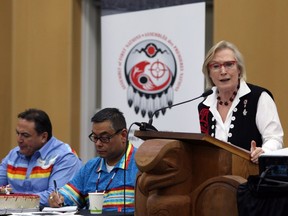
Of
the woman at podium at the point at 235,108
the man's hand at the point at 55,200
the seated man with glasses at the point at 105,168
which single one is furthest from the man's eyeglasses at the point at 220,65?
the man's hand at the point at 55,200

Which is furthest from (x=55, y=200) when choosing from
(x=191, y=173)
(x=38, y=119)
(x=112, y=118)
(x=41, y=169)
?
(x=191, y=173)

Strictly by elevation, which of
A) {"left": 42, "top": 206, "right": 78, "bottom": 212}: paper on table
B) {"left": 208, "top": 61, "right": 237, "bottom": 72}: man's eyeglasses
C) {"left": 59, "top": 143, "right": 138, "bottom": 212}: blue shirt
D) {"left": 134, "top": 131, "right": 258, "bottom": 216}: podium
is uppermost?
{"left": 208, "top": 61, "right": 237, "bottom": 72}: man's eyeglasses

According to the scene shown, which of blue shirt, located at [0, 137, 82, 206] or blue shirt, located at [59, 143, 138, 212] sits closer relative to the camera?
blue shirt, located at [59, 143, 138, 212]

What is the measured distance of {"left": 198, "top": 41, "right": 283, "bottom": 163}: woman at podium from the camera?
4.45 m

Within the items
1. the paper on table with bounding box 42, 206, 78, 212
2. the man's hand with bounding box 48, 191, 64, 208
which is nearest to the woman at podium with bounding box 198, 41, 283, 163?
the paper on table with bounding box 42, 206, 78, 212

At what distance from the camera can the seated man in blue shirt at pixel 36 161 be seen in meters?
5.92

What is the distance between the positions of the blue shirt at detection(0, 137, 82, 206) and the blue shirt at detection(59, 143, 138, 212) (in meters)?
0.53

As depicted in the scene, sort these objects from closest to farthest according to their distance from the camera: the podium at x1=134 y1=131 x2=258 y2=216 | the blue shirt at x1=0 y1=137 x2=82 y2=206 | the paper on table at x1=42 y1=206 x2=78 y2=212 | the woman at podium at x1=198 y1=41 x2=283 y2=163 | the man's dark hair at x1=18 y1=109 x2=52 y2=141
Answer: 1. the podium at x1=134 y1=131 x2=258 y2=216
2. the woman at podium at x1=198 y1=41 x2=283 y2=163
3. the paper on table at x1=42 y1=206 x2=78 y2=212
4. the blue shirt at x1=0 y1=137 x2=82 y2=206
5. the man's dark hair at x1=18 y1=109 x2=52 y2=141

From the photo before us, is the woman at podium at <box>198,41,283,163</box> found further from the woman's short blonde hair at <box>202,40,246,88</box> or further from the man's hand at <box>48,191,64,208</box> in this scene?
the man's hand at <box>48,191,64,208</box>

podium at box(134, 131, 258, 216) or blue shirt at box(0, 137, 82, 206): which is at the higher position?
podium at box(134, 131, 258, 216)

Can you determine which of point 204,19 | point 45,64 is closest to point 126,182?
point 204,19

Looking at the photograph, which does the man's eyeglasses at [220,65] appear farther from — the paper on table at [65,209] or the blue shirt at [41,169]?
the blue shirt at [41,169]

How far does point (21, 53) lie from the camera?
8.84m

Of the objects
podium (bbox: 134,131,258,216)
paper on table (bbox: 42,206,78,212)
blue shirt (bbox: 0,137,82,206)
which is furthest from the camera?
blue shirt (bbox: 0,137,82,206)
